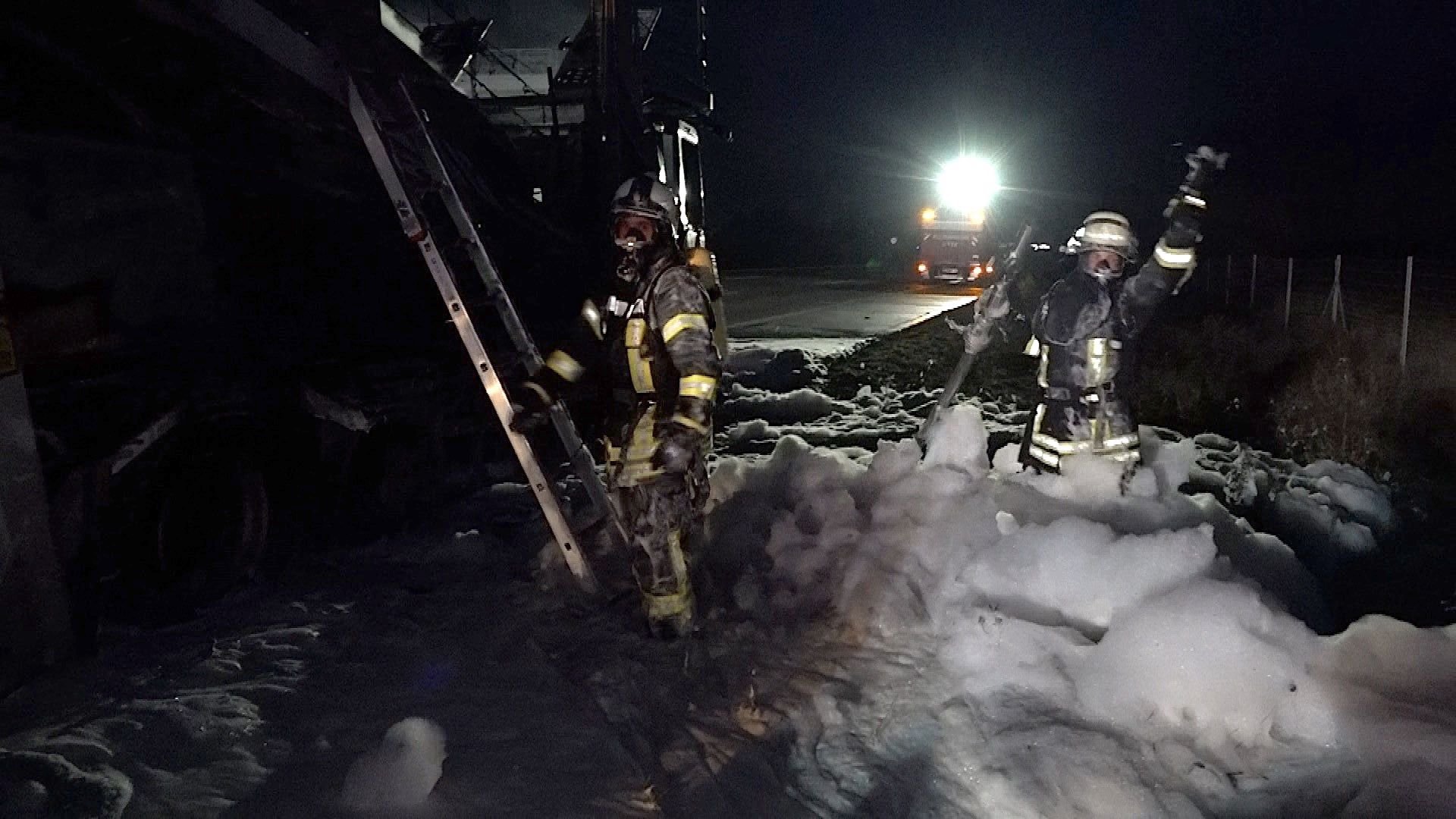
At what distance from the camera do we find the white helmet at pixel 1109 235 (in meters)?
4.91

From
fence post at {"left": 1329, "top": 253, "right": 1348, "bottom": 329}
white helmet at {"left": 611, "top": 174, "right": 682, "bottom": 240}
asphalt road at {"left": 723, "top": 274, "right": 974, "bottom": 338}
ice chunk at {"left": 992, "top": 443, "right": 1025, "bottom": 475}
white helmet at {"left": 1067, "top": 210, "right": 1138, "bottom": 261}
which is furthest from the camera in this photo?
asphalt road at {"left": 723, "top": 274, "right": 974, "bottom": 338}

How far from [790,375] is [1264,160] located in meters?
32.6

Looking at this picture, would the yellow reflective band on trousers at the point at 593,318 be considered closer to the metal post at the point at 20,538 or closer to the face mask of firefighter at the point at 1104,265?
the metal post at the point at 20,538

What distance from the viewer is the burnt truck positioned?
345 centimetres

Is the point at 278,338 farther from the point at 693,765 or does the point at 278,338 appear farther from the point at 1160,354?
the point at 1160,354

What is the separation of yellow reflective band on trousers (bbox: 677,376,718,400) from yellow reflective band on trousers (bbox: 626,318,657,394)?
23cm

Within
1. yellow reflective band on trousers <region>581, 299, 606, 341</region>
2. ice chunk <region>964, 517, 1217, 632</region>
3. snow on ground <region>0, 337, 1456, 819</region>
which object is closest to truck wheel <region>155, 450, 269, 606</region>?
snow on ground <region>0, 337, 1456, 819</region>

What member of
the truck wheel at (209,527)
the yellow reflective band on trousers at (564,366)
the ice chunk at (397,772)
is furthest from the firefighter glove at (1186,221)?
the truck wheel at (209,527)

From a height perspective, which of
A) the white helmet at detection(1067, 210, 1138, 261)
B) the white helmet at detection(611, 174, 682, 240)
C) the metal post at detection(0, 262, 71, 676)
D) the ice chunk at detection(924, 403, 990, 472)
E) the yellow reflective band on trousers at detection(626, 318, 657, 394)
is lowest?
the ice chunk at detection(924, 403, 990, 472)

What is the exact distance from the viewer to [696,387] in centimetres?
382

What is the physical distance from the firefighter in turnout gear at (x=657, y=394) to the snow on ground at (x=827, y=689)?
1.37 ft

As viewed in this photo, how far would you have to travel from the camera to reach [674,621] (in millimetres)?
4230

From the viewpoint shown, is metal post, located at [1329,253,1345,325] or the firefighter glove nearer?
the firefighter glove

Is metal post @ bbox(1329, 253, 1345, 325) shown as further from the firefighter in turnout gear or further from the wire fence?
the firefighter in turnout gear
